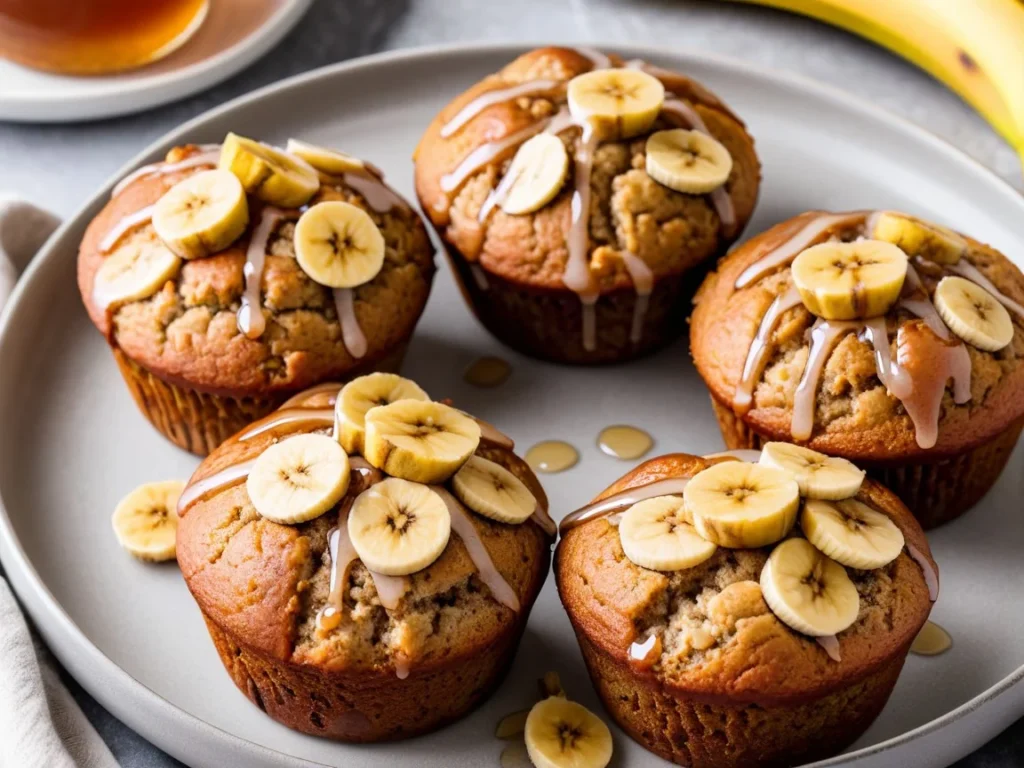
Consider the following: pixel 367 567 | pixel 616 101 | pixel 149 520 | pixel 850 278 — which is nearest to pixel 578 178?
pixel 616 101

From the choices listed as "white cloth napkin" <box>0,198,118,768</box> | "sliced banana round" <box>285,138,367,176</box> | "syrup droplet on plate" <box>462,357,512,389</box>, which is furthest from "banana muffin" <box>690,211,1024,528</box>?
"white cloth napkin" <box>0,198,118,768</box>

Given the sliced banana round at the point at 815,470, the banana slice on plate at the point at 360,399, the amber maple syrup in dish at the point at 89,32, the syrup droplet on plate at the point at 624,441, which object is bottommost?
the syrup droplet on plate at the point at 624,441

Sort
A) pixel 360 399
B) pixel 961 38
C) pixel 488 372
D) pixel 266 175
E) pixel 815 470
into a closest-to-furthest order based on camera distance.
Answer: pixel 815 470
pixel 360 399
pixel 266 175
pixel 488 372
pixel 961 38

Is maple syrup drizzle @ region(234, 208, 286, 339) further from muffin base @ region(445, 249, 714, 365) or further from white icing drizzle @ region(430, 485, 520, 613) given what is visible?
white icing drizzle @ region(430, 485, 520, 613)

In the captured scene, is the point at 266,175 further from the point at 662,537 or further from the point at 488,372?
the point at 662,537

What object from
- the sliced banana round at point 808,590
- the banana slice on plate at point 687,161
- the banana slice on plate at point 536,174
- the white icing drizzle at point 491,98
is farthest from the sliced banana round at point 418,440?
the white icing drizzle at point 491,98

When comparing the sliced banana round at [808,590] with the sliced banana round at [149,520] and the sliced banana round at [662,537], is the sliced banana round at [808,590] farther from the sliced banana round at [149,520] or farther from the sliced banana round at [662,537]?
the sliced banana round at [149,520]
